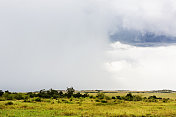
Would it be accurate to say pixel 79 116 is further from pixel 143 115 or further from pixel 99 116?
pixel 143 115

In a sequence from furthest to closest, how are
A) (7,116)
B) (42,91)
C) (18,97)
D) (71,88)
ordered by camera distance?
(71,88) < (42,91) < (18,97) < (7,116)

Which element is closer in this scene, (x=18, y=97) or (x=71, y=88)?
(x=18, y=97)

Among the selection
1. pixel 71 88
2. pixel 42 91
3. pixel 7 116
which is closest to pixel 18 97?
pixel 42 91

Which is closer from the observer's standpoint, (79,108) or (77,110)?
(77,110)

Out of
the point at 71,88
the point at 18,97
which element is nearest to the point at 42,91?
the point at 71,88

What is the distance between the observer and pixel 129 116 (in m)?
26.0

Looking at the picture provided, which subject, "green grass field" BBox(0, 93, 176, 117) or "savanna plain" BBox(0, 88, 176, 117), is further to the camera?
"savanna plain" BBox(0, 88, 176, 117)

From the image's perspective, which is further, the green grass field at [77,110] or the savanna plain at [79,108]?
the savanna plain at [79,108]

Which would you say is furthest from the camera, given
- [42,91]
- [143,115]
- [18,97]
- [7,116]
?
[42,91]

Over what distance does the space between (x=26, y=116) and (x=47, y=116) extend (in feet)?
7.62

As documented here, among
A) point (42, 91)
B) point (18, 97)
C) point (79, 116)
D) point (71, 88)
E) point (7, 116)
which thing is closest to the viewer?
point (7, 116)

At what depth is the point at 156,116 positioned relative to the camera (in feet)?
85.8

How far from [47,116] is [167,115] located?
49.3 feet

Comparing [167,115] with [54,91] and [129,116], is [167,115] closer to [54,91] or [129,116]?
[129,116]
